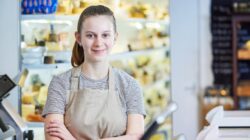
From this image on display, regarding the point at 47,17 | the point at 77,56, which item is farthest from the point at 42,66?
the point at 77,56

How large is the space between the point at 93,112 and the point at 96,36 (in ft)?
0.90

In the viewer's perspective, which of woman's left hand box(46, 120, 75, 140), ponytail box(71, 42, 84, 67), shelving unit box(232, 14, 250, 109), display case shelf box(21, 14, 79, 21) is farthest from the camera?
shelving unit box(232, 14, 250, 109)

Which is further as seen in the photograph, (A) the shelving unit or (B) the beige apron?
(A) the shelving unit

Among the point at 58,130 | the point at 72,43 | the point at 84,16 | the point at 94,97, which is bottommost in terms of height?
the point at 58,130

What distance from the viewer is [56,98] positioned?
1.51 metres

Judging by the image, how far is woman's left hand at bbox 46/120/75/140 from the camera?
145cm

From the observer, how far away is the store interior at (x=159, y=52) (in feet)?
A: 12.0

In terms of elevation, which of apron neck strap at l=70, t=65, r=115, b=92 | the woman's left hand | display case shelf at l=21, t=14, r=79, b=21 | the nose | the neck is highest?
display case shelf at l=21, t=14, r=79, b=21

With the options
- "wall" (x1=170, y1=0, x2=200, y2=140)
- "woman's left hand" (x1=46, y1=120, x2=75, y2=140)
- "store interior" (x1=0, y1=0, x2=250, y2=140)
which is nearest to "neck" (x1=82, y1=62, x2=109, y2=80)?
"woman's left hand" (x1=46, y1=120, x2=75, y2=140)

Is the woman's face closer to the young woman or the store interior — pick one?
the young woman

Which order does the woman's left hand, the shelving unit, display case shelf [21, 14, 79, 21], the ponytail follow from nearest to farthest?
the woman's left hand, the ponytail, display case shelf [21, 14, 79, 21], the shelving unit

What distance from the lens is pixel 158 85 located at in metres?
3.94

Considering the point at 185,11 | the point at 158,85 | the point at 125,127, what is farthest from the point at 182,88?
the point at 125,127

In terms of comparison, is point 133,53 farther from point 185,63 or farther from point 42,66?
point 42,66
